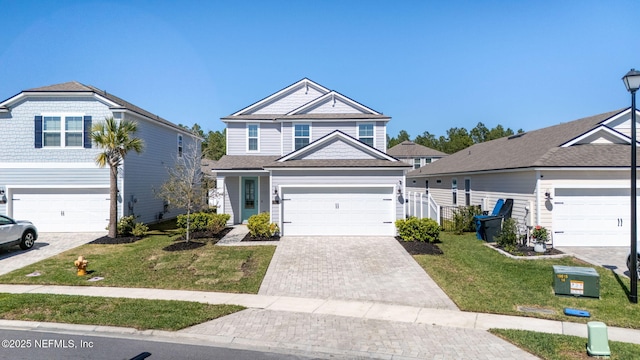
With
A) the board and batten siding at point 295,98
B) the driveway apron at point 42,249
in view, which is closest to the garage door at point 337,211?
the board and batten siding at point 295,98

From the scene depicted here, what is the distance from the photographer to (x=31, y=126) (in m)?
17.6

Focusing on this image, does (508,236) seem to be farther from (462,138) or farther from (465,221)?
(462,138)

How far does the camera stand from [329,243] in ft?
49.0

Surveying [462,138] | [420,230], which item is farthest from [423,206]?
[462,138]

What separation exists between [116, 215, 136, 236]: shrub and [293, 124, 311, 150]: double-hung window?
9403mm

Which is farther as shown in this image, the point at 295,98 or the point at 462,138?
the point at 462,138

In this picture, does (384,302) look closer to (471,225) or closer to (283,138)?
(471,225)

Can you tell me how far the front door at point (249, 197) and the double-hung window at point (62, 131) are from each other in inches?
333

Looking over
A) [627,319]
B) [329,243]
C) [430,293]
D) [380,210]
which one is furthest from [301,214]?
[627,319]

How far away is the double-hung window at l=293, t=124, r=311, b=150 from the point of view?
67.8 ft

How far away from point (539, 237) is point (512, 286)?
16.8 feet

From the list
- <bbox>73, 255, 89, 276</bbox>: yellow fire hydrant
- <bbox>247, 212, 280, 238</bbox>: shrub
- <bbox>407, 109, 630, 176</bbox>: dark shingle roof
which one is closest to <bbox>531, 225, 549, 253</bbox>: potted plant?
<bbox>407, 109, 630, 176</bbox>: dark shingle roof

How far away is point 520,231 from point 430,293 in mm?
8097

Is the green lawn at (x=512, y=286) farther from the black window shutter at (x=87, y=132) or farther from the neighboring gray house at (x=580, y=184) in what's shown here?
the black window shutter at (x=87, y=132)
